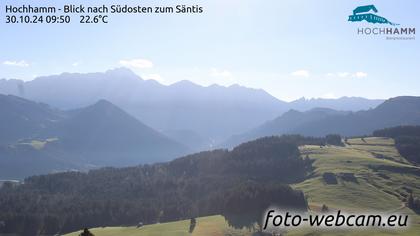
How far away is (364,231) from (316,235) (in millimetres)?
11267

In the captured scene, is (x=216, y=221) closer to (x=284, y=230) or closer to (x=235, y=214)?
(x=235, y=214)

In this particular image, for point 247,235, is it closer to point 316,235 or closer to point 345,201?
point 316,235

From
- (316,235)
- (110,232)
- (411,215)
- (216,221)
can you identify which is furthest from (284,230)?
(110,232)

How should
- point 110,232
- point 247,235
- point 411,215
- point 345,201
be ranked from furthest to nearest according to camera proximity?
point 345,201
point 110,232
point 411,215
point 247,235

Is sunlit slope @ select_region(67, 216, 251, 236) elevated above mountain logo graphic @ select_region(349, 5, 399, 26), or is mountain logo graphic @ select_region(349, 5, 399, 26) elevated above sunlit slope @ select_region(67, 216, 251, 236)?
mountain logo graphic @ select_region(349, 5, 399, 26)

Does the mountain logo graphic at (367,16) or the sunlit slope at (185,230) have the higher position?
the mountain logo graphic at (367,16)

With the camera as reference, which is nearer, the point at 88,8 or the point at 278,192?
the point at 88,8

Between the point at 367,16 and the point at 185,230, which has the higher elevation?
the point at 367,16

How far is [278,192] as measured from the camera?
185 metres

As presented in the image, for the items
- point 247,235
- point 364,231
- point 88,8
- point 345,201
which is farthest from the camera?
point 345,201

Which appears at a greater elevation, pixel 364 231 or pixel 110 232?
pixel 364 231

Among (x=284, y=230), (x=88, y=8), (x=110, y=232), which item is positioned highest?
(x=88, y=8)

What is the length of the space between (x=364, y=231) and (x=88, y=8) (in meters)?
79.9

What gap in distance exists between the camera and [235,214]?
169000 mm
